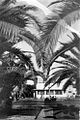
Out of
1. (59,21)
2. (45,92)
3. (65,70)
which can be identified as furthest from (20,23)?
(45,92)

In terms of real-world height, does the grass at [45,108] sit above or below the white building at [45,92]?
below

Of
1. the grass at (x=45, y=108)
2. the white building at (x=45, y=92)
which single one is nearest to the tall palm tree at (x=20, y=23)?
the white building at (x=45, y=92)

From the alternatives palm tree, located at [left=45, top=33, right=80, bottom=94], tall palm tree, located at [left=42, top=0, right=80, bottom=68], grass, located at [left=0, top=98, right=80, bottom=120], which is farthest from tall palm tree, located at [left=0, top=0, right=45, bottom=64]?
grass, located at [left=0, top=98, right=80, bottom=120]

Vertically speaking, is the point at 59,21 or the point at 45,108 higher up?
the point at 59,21

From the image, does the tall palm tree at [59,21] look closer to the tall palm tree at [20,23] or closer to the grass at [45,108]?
the tall palm tree at [20,23]

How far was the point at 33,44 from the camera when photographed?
686 cm

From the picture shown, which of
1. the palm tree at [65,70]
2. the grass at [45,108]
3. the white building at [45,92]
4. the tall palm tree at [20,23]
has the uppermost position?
the tall palm tree at [20,23]

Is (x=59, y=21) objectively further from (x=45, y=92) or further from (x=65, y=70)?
(x=45, y=92)

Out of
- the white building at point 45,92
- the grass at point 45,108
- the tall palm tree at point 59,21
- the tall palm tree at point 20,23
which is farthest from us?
the grass at point 45,108

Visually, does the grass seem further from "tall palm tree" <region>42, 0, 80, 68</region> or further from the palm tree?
"tall palm tree" <region>42, 0, 80, 68</region>

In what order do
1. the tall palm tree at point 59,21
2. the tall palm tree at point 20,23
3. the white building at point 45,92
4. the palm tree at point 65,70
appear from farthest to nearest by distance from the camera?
the white building at point 45,92, the palm tree at point 65,70, the tall palm tree at point 20,23, the tall palm tree at point 59,21

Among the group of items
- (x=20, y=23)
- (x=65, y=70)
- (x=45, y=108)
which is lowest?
(x=45, y=108)

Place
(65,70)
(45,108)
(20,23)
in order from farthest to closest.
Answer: (45,108), (65,70), (20,23)

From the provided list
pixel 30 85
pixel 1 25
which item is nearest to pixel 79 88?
pixel 30 85
